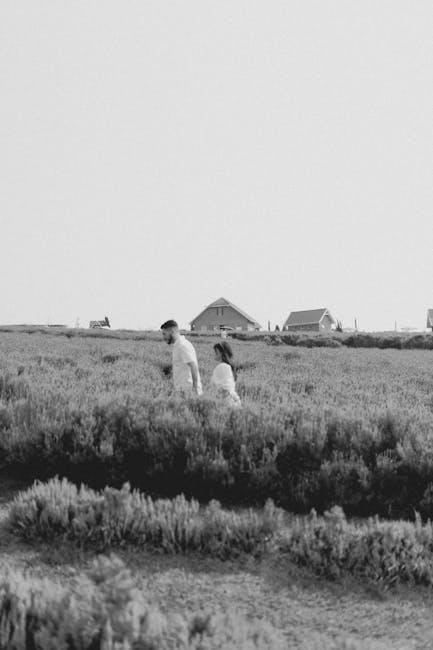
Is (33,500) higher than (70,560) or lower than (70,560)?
higher

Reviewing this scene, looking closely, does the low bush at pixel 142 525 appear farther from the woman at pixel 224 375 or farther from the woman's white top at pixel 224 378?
the woman's white top at pixel 224 378

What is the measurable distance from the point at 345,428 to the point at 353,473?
0.73 m

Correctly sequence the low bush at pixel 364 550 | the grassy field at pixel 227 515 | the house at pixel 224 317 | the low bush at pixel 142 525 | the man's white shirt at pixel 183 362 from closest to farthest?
the grassy field at pixel 227 515 < the low bush at pixel 364 550 < the low bush at pixel 142 525 < the man's white shirt at pixel 183 362 < the house at pixel 224 317

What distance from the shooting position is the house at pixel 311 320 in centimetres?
8218

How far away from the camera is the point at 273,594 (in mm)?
3930

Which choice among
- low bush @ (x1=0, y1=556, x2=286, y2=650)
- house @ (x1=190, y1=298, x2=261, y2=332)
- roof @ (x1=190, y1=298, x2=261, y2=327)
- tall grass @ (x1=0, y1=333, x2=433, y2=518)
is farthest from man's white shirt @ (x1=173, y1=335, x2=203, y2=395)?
roof @ (x1=190, y1=298, x2=261, y2=327)

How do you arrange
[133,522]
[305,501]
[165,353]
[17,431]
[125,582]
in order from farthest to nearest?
[165,353] < [17,431] < [305,501] < [133,522] < [125,582]

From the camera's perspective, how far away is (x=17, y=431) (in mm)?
6410

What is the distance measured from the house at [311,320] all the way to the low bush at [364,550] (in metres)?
76.6

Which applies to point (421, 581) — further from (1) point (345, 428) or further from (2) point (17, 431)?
(2) point (17, 431)

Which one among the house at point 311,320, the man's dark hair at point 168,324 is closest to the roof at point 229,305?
the house at point 311,320

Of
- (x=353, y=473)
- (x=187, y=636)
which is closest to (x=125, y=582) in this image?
(x=187, y=636)

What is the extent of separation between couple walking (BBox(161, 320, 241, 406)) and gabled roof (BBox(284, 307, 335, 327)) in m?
74.0

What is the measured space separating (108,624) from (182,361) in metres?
6.62
